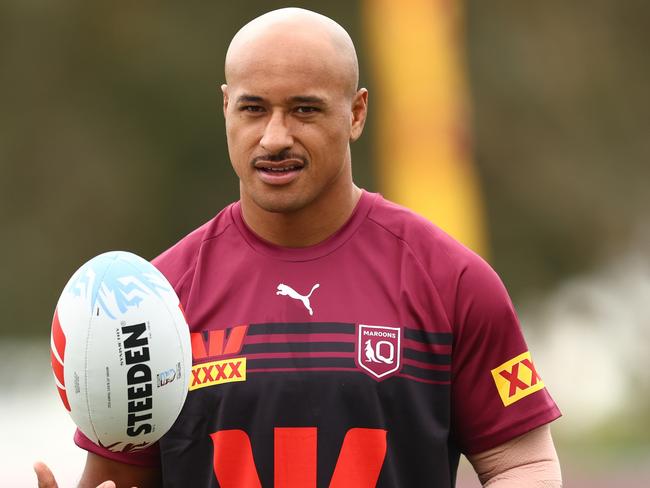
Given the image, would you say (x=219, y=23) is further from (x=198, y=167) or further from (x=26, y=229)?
Result: (x=26, y=229)

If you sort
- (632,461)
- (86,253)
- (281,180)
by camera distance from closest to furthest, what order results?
(281,180)
(632,461)
(86,253)

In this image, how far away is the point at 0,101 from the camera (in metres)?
14.8

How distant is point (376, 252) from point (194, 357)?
0.59 meters

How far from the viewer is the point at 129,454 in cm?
418

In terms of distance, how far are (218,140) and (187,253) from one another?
34.3 ft

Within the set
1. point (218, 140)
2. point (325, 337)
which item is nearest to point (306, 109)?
point (325, 337)

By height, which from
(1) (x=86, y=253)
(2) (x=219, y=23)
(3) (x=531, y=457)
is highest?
(2) (x=219, y=23)

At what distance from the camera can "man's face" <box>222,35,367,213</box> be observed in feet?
13.0

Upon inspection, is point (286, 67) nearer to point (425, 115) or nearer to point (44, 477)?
point (44, 477)

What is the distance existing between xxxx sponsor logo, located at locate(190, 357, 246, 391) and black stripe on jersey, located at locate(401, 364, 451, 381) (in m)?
0.45

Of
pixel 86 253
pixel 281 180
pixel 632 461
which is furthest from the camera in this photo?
pixel 86 253

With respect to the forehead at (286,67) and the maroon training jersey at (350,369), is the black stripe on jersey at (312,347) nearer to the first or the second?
the maroon training jersey at (350,369)

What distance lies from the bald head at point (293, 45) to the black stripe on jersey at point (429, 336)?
70cm

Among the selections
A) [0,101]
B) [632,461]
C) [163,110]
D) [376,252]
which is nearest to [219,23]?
[163,110]
